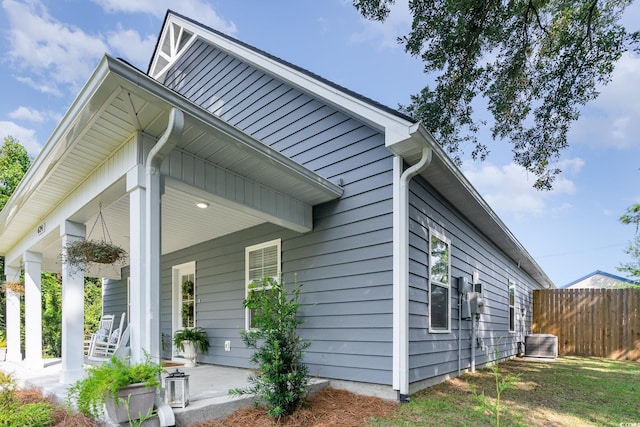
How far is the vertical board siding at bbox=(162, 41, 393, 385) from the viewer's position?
473cm

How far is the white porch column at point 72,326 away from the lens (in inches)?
177

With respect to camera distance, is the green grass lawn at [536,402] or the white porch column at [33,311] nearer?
the green grass lawn at [536,402]

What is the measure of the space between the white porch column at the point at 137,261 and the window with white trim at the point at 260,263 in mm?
2694

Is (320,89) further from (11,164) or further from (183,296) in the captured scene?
(11,164)

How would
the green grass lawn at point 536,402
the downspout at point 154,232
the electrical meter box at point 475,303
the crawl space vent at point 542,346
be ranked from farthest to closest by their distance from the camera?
the crawl space vent at point 542,346 → the electrical meter box at point 475,303 → the green grass lawn at point 536,402 → the downspout at point 154,232

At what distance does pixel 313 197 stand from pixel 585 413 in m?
3.85

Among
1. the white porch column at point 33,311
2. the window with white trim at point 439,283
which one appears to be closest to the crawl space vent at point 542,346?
the window with white trim at point 439,283

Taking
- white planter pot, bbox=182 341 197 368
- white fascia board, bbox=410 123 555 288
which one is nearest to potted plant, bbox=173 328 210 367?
white planter pot, bbox=182 341 197 368

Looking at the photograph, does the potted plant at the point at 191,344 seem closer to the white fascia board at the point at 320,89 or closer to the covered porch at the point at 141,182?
the covered porch at the point at 141,182

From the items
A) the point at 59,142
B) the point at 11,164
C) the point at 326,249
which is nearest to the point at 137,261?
the point at 59,142

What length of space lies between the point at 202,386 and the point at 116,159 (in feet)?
9.00

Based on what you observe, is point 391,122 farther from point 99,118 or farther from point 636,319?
point 636,319

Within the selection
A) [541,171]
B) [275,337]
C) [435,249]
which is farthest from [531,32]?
[275,337]

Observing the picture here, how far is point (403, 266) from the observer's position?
4480mm
